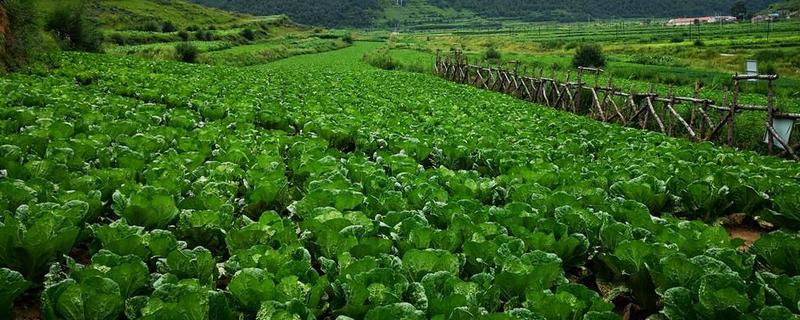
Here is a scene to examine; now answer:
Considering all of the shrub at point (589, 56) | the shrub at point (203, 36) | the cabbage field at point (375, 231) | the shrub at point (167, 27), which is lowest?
the cabbage field at point (375, 231)

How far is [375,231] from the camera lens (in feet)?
13.5

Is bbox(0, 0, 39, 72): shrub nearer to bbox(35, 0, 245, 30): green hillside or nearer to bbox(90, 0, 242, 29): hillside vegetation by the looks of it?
bbox(35, 0, 245, 30): green hillside

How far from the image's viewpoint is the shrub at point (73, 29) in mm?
33375

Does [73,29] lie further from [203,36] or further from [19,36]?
[203,36]

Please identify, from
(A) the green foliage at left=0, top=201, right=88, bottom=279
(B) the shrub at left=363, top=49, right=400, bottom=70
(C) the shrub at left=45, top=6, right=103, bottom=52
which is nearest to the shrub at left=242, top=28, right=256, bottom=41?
(B) the shrub at left=363, top=49, right=400, bottom=70

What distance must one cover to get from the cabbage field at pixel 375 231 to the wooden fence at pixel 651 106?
339cm

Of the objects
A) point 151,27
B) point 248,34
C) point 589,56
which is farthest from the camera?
point 248,34

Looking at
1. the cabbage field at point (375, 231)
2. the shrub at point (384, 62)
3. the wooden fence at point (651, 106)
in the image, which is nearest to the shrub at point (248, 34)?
the shrub at point (384, 62)

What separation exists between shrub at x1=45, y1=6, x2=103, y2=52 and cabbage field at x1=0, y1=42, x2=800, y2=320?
1218 inches

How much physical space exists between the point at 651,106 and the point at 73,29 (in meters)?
37.1

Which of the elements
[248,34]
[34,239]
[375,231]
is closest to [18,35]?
[34,239]

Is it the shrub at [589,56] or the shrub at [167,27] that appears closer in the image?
the shrub at [589,56]

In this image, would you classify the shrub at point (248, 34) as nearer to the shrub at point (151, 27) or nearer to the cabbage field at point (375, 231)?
the shrub at point (151, 27)

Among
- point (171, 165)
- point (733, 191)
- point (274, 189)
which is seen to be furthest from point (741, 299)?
point (171, 165)
